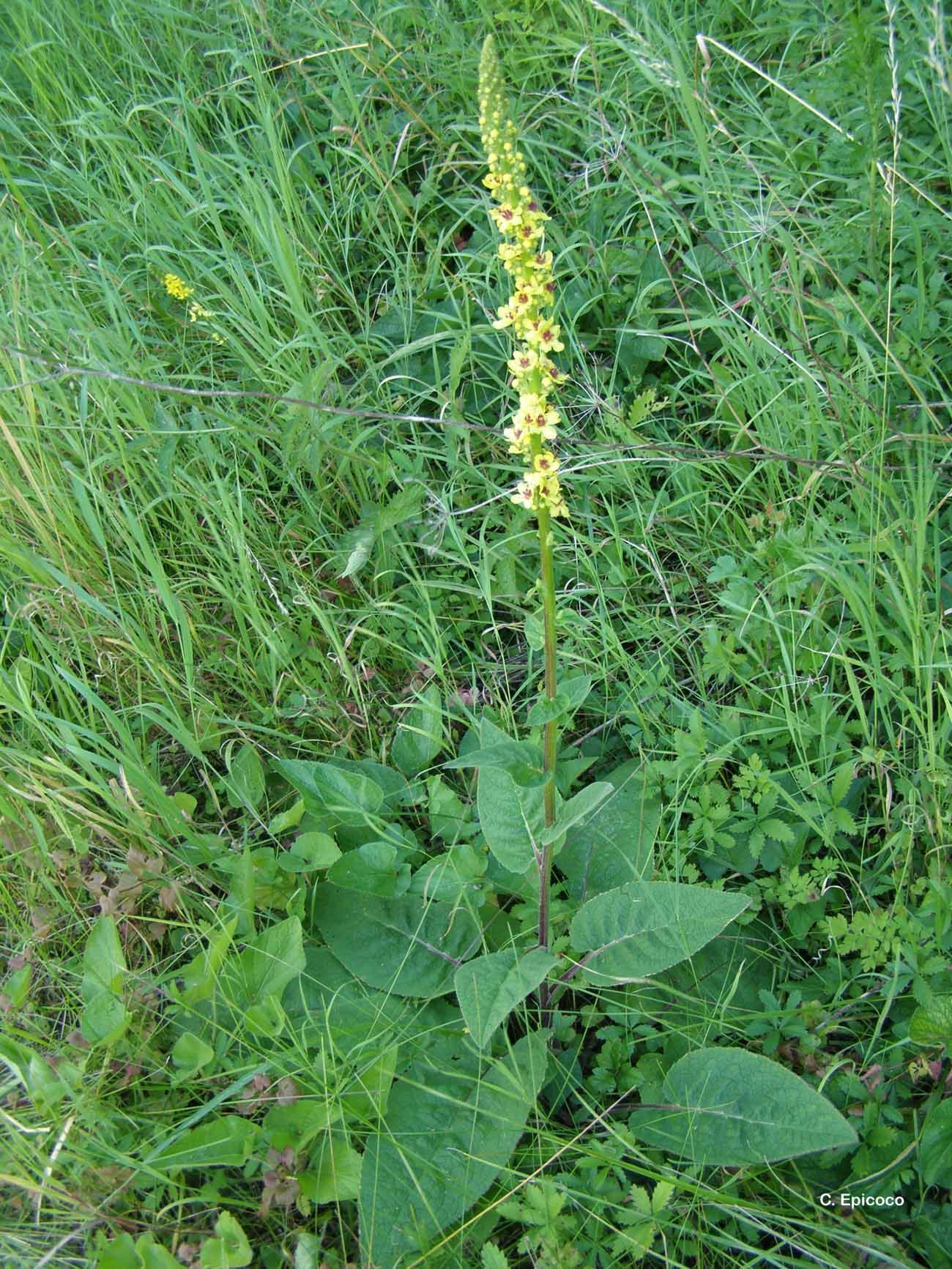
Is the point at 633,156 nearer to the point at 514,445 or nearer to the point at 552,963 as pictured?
the point at 514,445

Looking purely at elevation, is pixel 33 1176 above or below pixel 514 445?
below

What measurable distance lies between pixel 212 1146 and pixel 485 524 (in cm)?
155

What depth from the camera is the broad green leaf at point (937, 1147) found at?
64.6 inches

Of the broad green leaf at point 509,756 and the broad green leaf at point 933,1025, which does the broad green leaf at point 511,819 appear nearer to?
the broad green leaf at point 509,756

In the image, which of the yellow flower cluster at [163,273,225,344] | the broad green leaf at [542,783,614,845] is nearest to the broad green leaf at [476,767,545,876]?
the broad green leaf at [542,783,614,845]

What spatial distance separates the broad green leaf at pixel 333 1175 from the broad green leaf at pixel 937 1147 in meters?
1.03

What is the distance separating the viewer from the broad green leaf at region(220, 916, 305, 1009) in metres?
1.87

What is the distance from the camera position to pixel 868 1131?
168 centimetres

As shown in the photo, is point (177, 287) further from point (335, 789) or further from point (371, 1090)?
point (371, 1090)

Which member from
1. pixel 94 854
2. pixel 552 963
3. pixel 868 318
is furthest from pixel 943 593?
pixel 94 854

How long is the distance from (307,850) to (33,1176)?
0.77 m

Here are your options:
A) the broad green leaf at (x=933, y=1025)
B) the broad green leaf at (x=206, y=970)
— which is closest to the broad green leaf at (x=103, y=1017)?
the broad green leaf at (x=206, y=970)

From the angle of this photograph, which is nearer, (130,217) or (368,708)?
(368,708)

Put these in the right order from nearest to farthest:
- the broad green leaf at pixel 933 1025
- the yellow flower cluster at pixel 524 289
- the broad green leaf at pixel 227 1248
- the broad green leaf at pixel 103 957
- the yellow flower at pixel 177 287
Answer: the yellow flower cluster at pixel 524 289 < the broad green leaf at pixel 227 1248 < the broad green leaf at pixel 933 1025 < the broad green leaf at pixel 103 957 < the yellow flower at pixel 177 287
